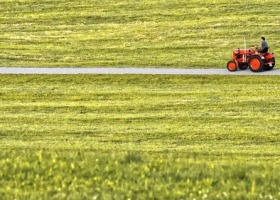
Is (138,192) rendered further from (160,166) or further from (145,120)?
(145,120)

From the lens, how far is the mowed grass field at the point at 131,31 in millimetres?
44719

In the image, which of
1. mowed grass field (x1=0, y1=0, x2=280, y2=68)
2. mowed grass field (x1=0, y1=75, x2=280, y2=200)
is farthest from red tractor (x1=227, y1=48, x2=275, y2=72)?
mowed grass field (x1=0, y1=0, x2=280, y2=68)

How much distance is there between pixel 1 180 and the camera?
564 inches

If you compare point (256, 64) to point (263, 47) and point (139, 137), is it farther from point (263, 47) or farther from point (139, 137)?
point (139, 137)

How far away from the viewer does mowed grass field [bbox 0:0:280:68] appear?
4472 cm

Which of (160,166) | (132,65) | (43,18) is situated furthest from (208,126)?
(43,18)

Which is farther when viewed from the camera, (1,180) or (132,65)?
(132,65)

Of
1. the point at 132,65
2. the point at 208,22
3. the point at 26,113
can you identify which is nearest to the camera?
the point at 26,113

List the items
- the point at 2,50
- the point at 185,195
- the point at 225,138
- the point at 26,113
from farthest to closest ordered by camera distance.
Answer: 1. the point at 2,50
2. the point at 26,113
3. the point at 225,138
4. the point at 185,195

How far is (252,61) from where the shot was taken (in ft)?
125

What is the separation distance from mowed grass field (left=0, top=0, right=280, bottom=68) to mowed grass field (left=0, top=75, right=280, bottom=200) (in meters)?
6.38

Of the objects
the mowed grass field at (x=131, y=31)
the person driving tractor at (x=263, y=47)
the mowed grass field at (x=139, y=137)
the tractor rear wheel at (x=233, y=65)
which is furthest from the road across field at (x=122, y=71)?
the mowed grass field at (x=131, y=31)

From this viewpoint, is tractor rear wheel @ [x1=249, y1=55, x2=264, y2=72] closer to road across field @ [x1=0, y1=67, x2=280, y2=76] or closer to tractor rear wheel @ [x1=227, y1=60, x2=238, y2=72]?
road across field @ [x1=0, y1=67, x2=280, y2=76]

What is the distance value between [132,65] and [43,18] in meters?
13.2
